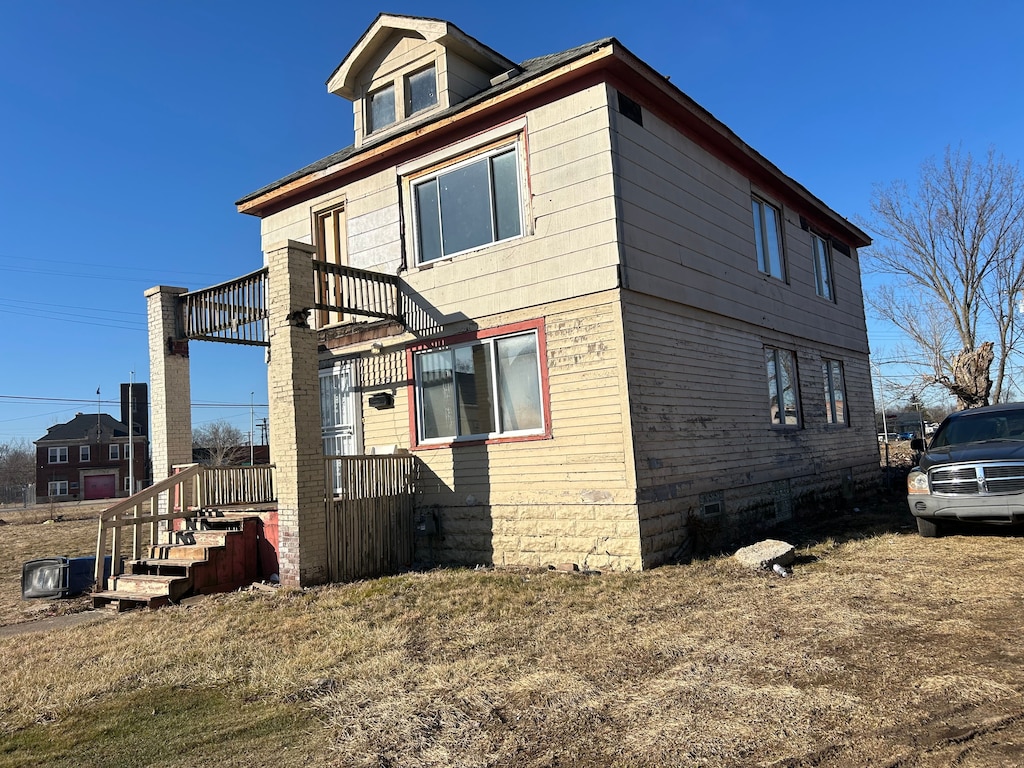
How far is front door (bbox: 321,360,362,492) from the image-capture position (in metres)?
11.9

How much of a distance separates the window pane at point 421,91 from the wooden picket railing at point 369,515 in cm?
575

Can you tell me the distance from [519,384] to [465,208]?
2757 mm

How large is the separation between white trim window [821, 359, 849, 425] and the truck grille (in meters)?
5.86

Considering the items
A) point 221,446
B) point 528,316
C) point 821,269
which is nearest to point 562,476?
point 528,316

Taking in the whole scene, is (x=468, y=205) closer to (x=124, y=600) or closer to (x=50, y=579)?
(x=124, y=600)

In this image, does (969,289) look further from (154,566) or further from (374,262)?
(154,566)

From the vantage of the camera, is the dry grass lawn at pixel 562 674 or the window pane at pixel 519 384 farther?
the window pane at pixel 519 384

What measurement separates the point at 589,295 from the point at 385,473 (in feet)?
12.2

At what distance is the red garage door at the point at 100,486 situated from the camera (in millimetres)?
63062

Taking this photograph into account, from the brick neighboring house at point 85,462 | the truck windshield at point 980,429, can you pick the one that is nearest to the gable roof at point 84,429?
the brick neighboring house at point 85,462

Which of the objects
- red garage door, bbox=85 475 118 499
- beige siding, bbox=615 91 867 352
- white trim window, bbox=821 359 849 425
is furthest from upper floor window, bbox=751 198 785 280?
red garage door, bbox=85 475 118 499

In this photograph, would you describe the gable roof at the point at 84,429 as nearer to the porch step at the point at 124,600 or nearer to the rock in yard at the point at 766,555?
the porch step at the point at 124,600

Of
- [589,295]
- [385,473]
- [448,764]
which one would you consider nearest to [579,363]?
[589,295]

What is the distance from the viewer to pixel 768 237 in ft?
44.9
